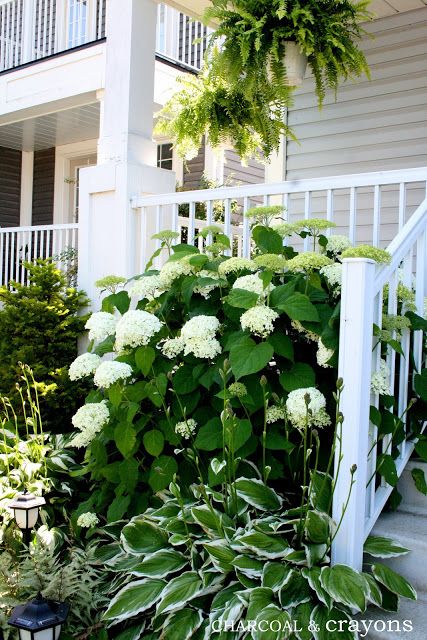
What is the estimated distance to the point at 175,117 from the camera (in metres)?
4.09

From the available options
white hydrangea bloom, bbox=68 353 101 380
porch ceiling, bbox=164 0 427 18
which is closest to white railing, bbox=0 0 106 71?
porch ceiling, bbox=164 0 427 18

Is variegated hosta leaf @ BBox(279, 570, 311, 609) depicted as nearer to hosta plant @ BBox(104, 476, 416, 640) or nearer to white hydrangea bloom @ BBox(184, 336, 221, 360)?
hosta plant @ BBox(104, 476, 416, 640)

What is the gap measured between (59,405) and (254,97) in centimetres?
213

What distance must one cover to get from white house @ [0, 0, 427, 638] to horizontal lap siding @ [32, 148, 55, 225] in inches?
33.4

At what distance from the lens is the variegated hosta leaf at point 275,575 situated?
6.13ft

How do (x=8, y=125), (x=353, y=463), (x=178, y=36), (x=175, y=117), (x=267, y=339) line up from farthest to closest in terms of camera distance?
1. (x=8, y=125)
2. (x=178, y=36)
3. (x=175, y=117)
4. (x=267, y=339)
5. (x=353, y=463)

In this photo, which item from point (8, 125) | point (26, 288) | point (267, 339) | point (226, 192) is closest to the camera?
point (267, 339)

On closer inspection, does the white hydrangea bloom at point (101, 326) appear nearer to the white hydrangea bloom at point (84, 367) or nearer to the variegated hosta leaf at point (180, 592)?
the white hydrangea bloom at point (84, 367)

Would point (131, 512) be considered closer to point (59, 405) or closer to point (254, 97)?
point (59, 405)

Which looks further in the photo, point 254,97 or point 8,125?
point 8,125

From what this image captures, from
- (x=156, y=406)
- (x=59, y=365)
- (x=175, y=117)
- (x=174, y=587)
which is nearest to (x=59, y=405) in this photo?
(x=59, y=365)

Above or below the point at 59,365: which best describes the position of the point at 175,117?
above

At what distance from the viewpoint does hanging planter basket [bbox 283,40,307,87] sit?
3451 mm

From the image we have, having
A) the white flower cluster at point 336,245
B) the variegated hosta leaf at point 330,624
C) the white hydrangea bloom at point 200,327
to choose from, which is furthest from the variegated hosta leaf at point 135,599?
the white flower cluster at point 336,245
